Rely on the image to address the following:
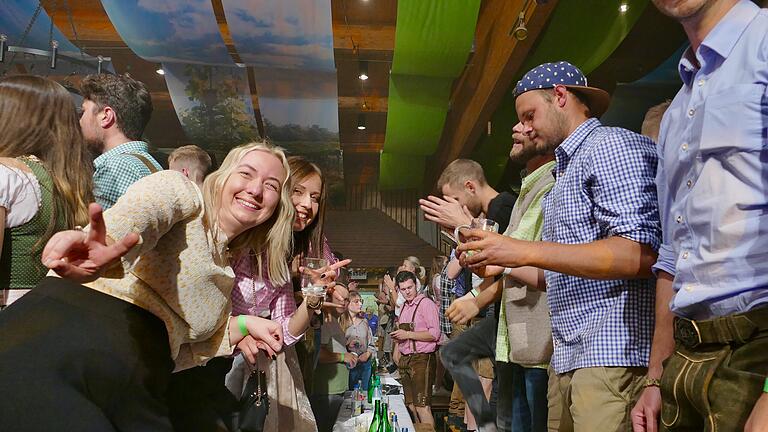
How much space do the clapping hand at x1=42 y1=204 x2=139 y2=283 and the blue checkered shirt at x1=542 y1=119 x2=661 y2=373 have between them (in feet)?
3.62

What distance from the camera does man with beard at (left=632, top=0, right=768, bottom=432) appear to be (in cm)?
100

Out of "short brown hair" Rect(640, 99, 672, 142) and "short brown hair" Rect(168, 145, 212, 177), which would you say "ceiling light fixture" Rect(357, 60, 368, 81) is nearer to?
"short brown hair" Rect(168, 145, 212, 177)

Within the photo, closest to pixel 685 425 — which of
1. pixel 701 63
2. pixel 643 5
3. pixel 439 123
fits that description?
pixel 701 63

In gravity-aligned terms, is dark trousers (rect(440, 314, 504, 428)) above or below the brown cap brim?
below

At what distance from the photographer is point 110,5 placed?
5883 mm

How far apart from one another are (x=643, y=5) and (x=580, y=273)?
380cm

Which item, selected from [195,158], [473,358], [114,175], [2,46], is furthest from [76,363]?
[2,46]

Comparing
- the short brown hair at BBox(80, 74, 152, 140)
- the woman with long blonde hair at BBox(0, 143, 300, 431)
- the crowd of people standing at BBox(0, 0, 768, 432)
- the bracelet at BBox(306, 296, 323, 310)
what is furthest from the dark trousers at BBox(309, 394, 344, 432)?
the woman with long blonde hair at BBox(0, 143, 300, 431)

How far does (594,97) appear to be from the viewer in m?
2.00

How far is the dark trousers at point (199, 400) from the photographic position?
5.92ft

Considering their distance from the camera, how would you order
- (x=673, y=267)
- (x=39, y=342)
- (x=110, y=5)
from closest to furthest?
1. (x=39, y=342)
2. (x=673, y=267)
3. (x=110, y=5)

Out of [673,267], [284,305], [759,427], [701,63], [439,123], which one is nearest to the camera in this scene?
[759,427]

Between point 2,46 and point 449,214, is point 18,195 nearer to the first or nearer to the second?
point 449,214

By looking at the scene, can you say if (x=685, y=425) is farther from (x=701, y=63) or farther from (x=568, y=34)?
(x=568, y=34)
